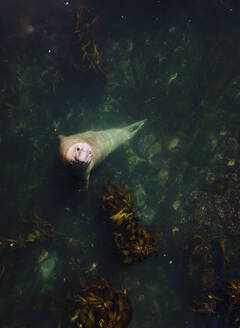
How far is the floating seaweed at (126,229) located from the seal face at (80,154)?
1706 millimetres

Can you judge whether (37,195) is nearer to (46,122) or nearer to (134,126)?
(46,122)

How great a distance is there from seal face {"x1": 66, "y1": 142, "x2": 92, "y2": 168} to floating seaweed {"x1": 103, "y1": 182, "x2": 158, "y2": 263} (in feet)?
5.60

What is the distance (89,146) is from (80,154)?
408 millimetres

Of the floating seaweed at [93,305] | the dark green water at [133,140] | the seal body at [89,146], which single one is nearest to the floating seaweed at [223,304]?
the dark green water at [133,140]

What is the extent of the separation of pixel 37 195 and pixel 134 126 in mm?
3188

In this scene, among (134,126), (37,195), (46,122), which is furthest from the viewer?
(134,126)

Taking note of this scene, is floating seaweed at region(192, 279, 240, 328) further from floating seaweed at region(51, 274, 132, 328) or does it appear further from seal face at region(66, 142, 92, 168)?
seal face at region(66, 142, 92, 168)

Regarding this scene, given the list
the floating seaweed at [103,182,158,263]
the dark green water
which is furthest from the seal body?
the floating seaweed at [103,182,158,263]

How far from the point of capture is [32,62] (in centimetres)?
650

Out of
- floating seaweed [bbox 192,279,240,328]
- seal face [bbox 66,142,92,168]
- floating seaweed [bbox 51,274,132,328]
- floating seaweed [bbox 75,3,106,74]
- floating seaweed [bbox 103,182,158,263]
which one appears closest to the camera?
seal face [bbox 66,142,92,168]

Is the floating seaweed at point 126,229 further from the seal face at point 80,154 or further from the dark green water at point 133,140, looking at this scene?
the seal face at point 80,154

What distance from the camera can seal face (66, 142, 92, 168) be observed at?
4.20m

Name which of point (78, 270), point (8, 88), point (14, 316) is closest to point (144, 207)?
point (78, 270)

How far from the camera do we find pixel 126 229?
5629 mm
